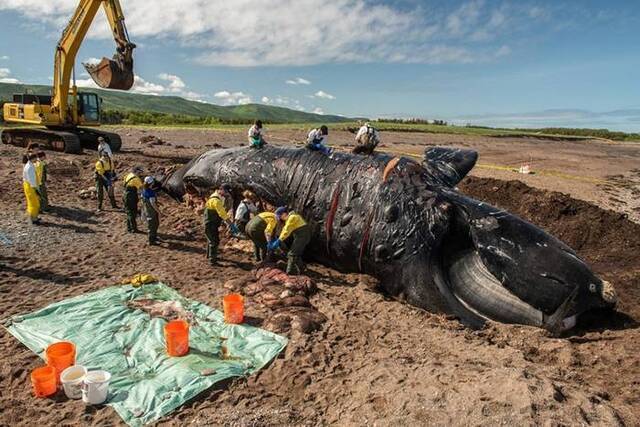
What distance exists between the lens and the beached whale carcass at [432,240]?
7496mm

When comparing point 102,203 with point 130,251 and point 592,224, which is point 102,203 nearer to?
point 130,251

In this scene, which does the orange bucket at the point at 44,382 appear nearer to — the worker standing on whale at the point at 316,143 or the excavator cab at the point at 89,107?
the worker standing on whale at the point at 316,143

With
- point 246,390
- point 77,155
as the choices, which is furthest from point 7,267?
point 77,155

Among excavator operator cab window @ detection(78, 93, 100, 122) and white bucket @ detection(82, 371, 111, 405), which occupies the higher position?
excavator operator cab window @ detection(78, 93, 100, 122)

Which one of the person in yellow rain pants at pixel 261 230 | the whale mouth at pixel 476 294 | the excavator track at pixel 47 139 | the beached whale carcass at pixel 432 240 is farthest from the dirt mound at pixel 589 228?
the excavator track at pixel 47 139

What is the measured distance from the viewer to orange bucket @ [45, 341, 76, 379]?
5792 mm

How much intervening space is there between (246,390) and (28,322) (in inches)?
156

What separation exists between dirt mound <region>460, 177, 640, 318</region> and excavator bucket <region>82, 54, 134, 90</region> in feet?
52.9

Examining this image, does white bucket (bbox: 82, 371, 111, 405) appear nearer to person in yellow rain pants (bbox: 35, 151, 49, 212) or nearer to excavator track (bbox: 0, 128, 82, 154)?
person in yellow rain pants (bbox: 35, 151, 49, 212)

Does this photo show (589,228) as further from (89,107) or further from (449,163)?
(89,107)

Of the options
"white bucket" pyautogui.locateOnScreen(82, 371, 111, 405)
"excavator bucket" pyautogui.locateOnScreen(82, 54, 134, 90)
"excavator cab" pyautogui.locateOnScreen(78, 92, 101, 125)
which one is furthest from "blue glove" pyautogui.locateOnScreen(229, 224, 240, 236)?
"excavator cab" pyautogui.locateOnScreen(78, 92, 101, 125)

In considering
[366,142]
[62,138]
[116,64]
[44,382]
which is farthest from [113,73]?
[44,382]

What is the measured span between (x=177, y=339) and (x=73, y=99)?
21409 millimetres

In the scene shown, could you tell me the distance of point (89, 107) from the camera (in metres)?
24.3
